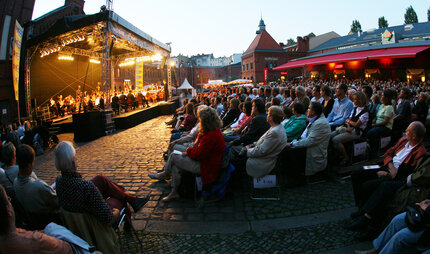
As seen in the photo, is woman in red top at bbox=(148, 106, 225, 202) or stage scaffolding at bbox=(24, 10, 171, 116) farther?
stage scaffolding at bbox=(24, 10, 171, 116)

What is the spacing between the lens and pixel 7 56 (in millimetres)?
15781

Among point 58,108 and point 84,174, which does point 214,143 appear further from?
point 58,108

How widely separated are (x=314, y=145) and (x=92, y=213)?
374cm

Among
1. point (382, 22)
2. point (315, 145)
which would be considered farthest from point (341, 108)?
point (382, 22)

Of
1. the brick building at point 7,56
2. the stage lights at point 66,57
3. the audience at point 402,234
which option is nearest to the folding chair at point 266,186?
the audience at point 402,234

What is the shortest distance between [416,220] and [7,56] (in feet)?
66.2

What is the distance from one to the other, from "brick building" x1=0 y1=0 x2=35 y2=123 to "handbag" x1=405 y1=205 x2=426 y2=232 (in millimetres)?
19226

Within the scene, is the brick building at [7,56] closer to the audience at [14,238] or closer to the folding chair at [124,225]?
the folding chair at [124,225]

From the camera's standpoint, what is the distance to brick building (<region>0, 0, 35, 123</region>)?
1554cm

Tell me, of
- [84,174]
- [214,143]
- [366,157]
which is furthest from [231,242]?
[84,174]

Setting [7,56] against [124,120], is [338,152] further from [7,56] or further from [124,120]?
[7,56]

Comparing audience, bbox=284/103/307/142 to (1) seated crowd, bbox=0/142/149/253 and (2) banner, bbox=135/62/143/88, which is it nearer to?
(1) seated crowd, bbox=0/142/149/253

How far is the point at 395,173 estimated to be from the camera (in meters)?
3.39

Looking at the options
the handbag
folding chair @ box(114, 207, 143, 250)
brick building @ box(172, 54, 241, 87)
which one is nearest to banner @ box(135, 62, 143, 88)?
folding chair @ box(114, 207, 143, 250)
